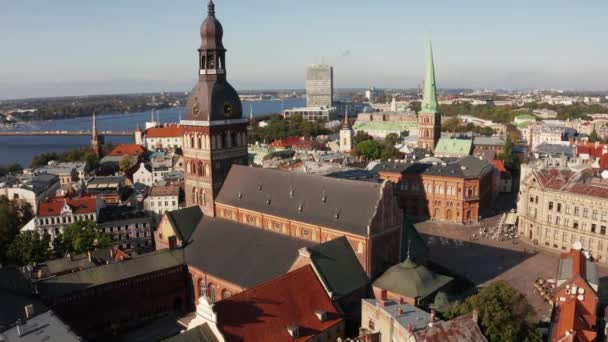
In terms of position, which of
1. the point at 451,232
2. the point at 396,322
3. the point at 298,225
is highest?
the point at 298,225

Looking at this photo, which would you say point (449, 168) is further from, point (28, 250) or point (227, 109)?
point (28, 250)

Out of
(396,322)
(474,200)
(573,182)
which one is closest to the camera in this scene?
(396,322)

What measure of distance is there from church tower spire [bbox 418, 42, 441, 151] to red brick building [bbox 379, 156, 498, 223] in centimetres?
3257

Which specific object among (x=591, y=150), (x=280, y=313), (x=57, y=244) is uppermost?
(x=591, y=150)

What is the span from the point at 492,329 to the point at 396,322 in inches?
300

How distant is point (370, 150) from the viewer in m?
151

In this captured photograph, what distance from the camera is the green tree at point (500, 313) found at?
3750 centimetres

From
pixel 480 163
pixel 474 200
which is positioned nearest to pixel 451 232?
pixel 474 200

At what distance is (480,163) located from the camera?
95.1 meters

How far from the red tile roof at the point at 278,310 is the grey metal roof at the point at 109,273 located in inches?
763

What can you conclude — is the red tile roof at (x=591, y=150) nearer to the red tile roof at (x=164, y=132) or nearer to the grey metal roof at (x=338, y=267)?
the grey metal roof at (x=338, y=267)

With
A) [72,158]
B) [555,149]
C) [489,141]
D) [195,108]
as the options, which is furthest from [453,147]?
[72,158]

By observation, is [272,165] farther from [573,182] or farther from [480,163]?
[573,182]

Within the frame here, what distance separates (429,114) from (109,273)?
9964cm
